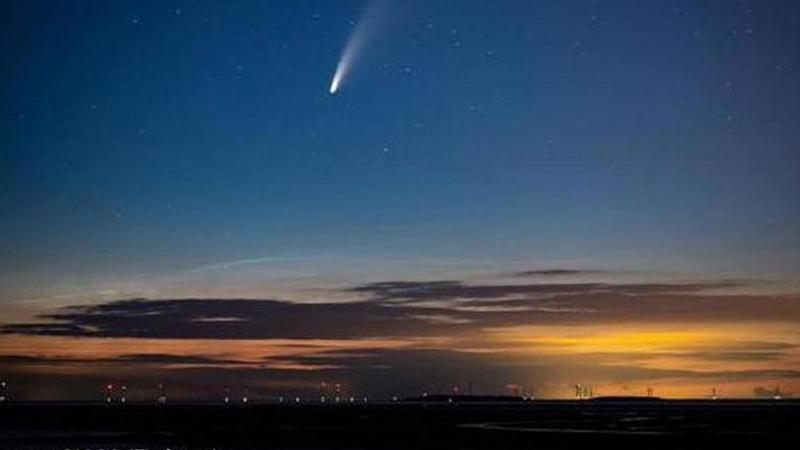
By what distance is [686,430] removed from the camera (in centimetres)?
7725

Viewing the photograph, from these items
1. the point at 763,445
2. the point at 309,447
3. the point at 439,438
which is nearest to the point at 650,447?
the point at 763,445

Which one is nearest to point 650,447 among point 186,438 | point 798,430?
point 798,430

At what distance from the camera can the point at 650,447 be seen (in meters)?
57.2

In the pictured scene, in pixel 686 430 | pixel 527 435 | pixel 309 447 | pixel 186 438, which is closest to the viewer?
pixel 309 447

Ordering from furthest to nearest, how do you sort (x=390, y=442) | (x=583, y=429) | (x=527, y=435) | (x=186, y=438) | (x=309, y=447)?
(x=583, y=429)
(x=527, y=435)
(x=186, y=438)
(x=390, y=442)
(x=309, y=447)

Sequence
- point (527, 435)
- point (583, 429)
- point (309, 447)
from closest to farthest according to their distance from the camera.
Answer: point (309, 447)
point (527, 435)
point (583, 429)

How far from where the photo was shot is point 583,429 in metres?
82.6

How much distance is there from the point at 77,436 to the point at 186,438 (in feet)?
27.4

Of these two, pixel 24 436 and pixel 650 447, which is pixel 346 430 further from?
pixel 650 447

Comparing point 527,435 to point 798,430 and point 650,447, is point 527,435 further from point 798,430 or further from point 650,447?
point 798,430

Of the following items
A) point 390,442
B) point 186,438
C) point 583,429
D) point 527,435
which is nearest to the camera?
point 390,442

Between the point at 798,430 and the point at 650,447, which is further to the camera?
the point at 798,430

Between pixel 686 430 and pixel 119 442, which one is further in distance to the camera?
pixel 686 430

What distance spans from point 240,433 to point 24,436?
47.5 ft
